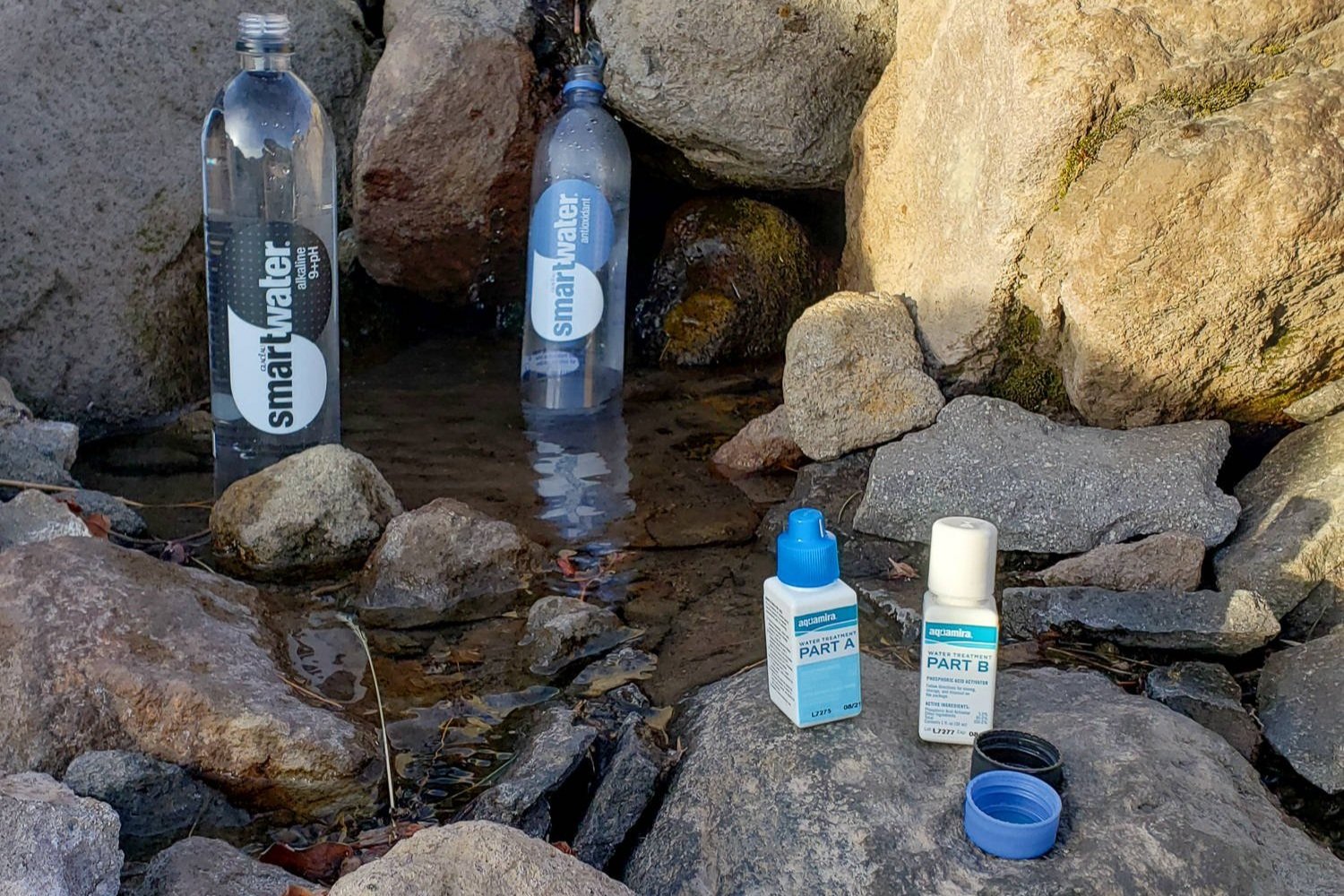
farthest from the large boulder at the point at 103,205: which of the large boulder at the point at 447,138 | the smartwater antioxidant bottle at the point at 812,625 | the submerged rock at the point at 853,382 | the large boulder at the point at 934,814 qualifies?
the smartwater antioxidant bottle at the point at 812,625

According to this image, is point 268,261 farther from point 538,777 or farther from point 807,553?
point 807,553

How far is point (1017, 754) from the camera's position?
211cm

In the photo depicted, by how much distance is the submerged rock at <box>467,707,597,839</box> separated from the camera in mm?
2203

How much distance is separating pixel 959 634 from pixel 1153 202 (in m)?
1.48

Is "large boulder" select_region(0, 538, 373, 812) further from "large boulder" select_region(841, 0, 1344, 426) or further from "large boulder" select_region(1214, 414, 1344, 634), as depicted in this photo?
"large boulder" select_region(841, 0, 1344, 426)

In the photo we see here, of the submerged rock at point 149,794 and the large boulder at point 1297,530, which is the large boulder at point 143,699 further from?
the large boulder at point 1297,530

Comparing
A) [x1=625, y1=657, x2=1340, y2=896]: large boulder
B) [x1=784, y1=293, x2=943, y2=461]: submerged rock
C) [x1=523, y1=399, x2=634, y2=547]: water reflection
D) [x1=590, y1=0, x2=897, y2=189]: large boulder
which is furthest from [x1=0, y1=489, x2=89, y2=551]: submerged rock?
[x1=590, y1=0, x2=897, y2=189]: large boulder

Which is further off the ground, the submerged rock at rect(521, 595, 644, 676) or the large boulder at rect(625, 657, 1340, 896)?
the large boulder at rect(625, 657, 1340, 896)

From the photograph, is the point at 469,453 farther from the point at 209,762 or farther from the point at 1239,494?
the point at 1239,494

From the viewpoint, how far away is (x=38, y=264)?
13.3ft

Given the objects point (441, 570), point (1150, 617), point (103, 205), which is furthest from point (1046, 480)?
point (103, 205)

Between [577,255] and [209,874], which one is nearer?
[209,874]

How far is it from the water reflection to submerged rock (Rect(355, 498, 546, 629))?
31 centimetres

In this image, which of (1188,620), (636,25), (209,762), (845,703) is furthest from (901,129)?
(209,762)
